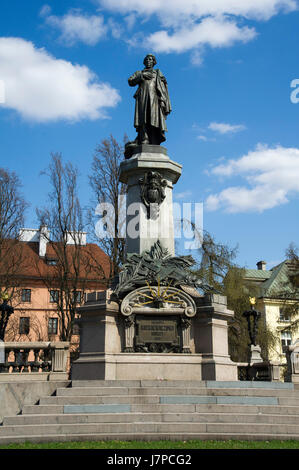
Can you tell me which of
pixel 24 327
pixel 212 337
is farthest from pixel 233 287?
pixel 212 337

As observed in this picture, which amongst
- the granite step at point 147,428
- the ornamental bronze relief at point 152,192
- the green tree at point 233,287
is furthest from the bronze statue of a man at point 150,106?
the green tree at point 233,287

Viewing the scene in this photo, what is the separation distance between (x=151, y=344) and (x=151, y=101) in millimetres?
7145

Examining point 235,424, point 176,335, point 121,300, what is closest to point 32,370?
point 121,300

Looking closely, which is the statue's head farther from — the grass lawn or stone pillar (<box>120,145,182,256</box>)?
the grass lawn

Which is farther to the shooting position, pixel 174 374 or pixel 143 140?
pixel 143 140

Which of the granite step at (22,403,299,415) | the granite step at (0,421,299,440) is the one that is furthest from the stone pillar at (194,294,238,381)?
the granite step at (0,421,299,440)

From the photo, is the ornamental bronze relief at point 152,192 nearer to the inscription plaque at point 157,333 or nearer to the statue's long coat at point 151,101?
the statue's long coat at point 151,101

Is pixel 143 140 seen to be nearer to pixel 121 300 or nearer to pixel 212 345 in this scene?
pixel 121 300

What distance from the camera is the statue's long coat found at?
51.5 feet

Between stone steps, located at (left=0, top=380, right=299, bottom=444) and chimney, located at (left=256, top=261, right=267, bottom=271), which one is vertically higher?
chimney, located at (left=256, top=261, right=267, bottom=271)

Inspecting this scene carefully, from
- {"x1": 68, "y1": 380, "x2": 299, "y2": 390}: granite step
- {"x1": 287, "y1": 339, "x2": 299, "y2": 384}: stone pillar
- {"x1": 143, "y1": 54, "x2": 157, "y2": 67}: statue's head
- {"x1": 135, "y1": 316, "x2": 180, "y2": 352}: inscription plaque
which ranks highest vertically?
{"x1": 143, "y1": 54, "x2": 157, "y2": 67}: statue's head

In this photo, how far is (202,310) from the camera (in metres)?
13.2

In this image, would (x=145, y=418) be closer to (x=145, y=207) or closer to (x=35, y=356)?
(x=35, y=356)
